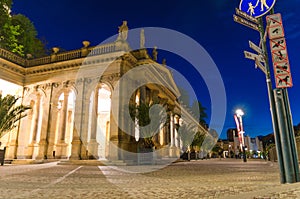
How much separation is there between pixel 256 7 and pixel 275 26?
2.34 ft

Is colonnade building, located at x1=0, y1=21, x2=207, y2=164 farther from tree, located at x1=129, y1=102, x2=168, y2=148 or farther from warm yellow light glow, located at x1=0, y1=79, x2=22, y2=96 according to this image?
tree, located at x1=129, y1=102, x2=168, y2=148

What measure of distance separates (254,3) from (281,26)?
0.93 m

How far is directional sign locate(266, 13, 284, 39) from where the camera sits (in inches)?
232

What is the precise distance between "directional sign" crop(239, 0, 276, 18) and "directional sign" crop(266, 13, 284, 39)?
0.41 metres

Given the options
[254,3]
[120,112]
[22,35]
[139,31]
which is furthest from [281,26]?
[22,35]

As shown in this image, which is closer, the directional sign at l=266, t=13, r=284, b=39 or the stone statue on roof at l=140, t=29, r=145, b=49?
the directional sign at l=266, t=13, r=284, b=39

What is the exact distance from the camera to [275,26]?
5996 mm

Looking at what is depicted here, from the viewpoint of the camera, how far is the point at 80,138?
63.0 feet

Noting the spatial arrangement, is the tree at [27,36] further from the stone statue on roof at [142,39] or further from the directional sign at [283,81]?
the directional sign at [283,81]

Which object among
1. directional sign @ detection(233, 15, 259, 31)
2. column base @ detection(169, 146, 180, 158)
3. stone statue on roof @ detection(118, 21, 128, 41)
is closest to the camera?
directional sign @ detection(233, 15, 259, 31)

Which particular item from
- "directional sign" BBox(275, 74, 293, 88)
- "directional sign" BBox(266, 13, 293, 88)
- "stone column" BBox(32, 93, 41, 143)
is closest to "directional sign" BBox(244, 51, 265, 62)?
"directional sign" BBox(266, 13, 293, 88)

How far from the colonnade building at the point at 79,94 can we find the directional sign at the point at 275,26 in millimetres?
13958

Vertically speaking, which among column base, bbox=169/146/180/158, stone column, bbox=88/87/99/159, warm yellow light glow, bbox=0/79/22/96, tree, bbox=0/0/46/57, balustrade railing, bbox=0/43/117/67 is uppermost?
tree, bbox=0/0/46/57

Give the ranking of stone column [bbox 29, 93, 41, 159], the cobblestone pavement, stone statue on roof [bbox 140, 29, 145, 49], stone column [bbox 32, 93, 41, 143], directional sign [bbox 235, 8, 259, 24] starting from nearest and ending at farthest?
the cobblestone pavement → directional sign [bbox 235, 8, 259, 24] → stone column [bbox 29, 93, 41, 159] → stone column [bbox 32, 93, 41, 143] → stone statue on roof [bbox 140, 29, 145, 49]
